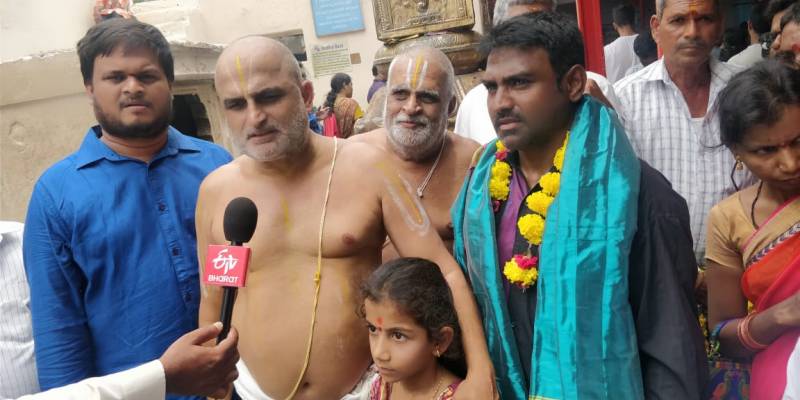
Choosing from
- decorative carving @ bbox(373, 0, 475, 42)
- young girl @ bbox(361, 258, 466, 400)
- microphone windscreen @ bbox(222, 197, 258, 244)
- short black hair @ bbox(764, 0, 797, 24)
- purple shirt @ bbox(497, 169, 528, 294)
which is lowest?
young girl @ bbox(361, 258, 466, 400)

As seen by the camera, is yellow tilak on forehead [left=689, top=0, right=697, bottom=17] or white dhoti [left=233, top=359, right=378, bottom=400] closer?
white dhoti [left=233, top=359, right=378, bottom=400]

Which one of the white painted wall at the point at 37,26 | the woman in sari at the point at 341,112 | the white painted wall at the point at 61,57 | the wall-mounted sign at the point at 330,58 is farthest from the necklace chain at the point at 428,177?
the wall-mounted sign at the point at 330,58

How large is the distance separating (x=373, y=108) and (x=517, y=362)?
3202 millimetres

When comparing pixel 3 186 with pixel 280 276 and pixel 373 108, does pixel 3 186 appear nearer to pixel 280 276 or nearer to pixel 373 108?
pixel 373 108

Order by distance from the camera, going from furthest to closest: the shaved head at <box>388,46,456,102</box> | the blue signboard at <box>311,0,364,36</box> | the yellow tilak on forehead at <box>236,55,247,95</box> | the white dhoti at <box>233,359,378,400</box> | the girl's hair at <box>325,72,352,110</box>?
1. the blue signboard at <box>311,0,364,36</box>
2. the girl's hair at <box>325,72,352,110</box>
3. the shaved head at <box>388,46,456,102</box>
4. the yellow tilak on forehead at <box>236,55,247,95</box>
5. the white dhoti at <box>233,359,378,400</box>

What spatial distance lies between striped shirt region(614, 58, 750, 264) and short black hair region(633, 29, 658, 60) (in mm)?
2915

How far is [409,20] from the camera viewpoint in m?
6.18

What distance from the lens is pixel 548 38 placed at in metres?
2.20

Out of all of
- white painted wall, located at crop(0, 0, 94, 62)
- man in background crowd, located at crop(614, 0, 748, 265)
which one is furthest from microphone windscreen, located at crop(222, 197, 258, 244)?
white painted wall, located at crop(0, 0, 94, 62)

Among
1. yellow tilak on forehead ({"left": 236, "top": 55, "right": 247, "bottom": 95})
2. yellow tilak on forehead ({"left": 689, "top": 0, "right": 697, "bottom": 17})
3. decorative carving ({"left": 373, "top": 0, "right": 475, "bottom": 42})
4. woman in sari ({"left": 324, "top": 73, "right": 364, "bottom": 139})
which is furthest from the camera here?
woman in sari ({"left": 324, "top": 73, "right": 364, "bottom": 139})

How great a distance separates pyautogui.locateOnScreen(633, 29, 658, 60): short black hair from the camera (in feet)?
19.1

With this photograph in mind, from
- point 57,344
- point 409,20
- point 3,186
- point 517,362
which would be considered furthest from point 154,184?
point 3,186

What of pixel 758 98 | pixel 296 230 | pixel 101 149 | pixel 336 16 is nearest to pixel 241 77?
pixel 296 230

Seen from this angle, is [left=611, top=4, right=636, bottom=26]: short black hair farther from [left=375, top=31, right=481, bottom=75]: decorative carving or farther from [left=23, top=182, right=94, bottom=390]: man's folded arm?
[left=23, top=182, right=94, bottom=390]: man's folded arm
